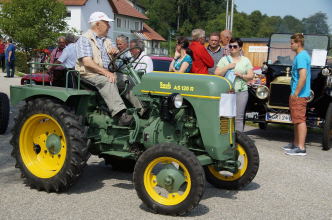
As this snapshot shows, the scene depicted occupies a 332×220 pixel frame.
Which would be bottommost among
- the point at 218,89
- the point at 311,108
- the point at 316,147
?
the point at 316,147

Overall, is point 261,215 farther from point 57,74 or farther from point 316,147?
point 316,147

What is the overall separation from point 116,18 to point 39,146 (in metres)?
66.6

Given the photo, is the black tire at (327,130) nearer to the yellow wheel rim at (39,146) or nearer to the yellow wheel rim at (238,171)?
the yellow wheel rim at (238,171)

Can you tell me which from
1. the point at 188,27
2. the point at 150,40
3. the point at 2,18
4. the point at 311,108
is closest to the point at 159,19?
the point at 188,27

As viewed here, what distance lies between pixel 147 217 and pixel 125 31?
231 feet

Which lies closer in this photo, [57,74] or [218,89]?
[218,89]

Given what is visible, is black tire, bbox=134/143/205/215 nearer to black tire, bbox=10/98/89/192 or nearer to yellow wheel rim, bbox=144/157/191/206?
yellow wheel rim, bbox=144/157/191/206

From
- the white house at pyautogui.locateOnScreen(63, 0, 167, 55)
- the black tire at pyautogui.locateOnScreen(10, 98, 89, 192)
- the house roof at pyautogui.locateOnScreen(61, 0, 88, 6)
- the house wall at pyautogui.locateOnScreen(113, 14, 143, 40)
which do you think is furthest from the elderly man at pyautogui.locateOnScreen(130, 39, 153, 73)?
the house wall at pyautogui.locateOnScreen(113, 14, 143, 40)

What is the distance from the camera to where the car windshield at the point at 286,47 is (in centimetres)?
1009

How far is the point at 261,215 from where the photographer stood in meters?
4.62

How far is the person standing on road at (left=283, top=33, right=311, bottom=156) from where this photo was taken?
752 centimetres

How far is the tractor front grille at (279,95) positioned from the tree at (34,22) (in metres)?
Result: 20.8

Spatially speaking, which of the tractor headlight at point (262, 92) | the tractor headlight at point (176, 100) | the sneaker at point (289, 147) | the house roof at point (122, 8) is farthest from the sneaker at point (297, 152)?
the house roof at point (122, 8)

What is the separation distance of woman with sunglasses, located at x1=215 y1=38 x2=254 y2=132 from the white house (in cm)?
4511
